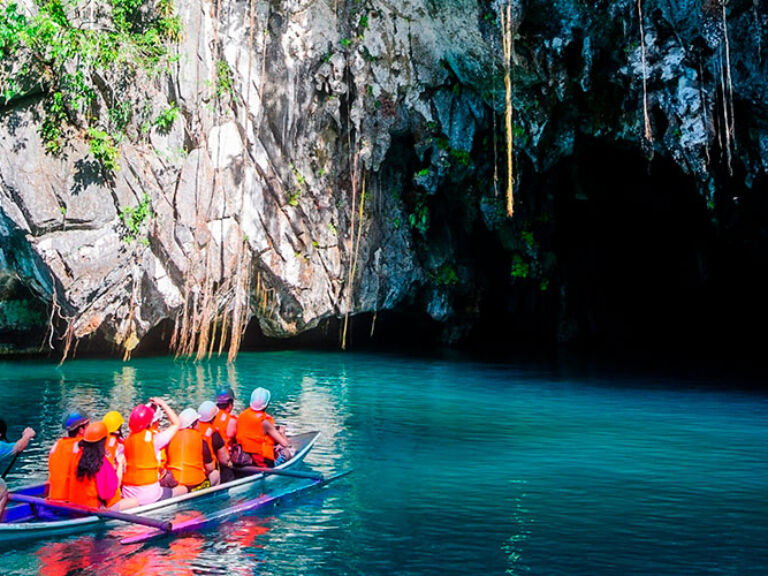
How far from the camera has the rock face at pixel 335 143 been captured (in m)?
20.7

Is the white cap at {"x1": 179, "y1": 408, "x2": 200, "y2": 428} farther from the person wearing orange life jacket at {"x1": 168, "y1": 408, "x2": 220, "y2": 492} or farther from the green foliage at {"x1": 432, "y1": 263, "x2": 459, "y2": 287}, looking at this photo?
the green foliage at {"x1": 432, "y1": 263, "x2": 459, "y2": 287}

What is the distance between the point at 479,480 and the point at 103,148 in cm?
1516

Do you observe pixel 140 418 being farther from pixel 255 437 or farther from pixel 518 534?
pixel 518 534

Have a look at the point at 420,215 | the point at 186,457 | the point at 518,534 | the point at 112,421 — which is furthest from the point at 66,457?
the point at 420,215

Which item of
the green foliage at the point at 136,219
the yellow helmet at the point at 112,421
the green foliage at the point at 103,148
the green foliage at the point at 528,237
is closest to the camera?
the yellow helmet at the point at 112,421

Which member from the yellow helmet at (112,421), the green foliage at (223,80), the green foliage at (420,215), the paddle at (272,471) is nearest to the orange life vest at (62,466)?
the yellow helmet at (112,421)

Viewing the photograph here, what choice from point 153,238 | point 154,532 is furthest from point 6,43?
point 154,532

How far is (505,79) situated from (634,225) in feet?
32.4

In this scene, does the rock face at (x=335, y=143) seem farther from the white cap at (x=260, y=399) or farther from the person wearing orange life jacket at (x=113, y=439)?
the person wearing orange life jacket at (x=113, y=439)

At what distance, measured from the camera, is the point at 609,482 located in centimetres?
1109

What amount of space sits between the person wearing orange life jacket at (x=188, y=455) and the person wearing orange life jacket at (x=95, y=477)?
784 mm

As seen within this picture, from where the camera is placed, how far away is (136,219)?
2273cm

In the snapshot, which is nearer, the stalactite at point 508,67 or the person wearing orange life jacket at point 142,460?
the person wearing orange life jacket at point 142,460

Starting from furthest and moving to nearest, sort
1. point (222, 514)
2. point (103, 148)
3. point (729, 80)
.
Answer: point (103, 148) < point (729, 80) < point (222, 514)
